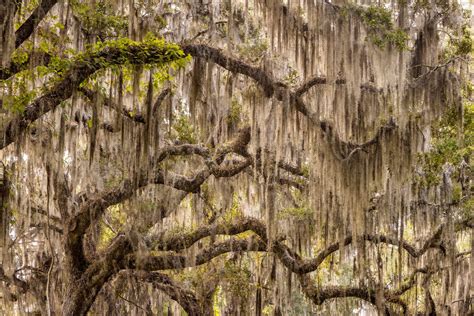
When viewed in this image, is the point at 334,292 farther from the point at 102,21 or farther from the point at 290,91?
the point at 102,21

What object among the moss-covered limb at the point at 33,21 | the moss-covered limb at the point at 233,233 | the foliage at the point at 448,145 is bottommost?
the moss-covered limb at the point at 233,233

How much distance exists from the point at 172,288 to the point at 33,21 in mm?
5314

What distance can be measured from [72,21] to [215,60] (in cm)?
190

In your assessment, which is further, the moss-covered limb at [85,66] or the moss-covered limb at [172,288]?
the moss-covered limb at [172,288]

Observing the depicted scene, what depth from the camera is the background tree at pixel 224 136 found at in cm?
850

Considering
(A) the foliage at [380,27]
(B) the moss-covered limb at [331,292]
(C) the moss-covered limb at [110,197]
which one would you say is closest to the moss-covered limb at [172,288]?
(C) the moss-covered limb at [110,197]

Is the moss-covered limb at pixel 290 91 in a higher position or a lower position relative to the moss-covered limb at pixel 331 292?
higher

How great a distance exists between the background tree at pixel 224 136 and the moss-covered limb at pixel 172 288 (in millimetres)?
29

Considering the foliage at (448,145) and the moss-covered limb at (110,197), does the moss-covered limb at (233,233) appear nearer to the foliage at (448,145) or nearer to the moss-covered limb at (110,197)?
the moss-covered limb at (110,197)

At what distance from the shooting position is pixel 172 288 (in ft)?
36.4

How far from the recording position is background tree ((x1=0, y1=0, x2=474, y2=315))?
27.9 feet

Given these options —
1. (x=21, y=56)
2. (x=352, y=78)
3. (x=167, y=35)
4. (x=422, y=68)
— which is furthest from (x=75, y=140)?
(x=422, y=68)

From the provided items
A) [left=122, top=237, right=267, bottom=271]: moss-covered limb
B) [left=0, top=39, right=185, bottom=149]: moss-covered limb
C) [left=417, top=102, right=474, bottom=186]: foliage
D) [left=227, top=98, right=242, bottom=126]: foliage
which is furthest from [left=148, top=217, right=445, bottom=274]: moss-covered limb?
[left=0, top=39, right=185, bottom=149]: moss-covered limb

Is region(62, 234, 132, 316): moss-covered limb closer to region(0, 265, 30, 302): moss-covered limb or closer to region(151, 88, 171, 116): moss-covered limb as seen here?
region(151, 88, 171, 116): moss-covered limb
